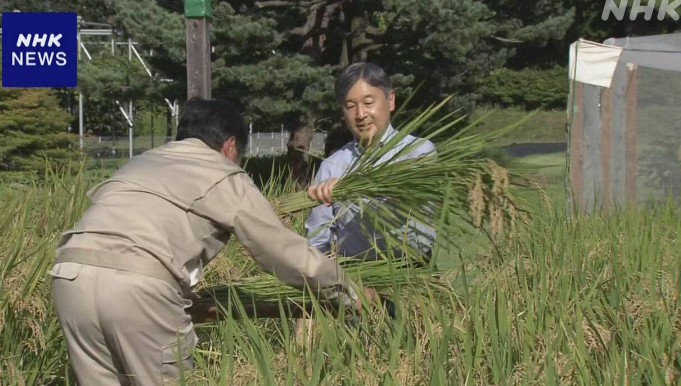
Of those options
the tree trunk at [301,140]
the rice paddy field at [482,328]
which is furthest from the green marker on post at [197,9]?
the tree trunk at [301,140]

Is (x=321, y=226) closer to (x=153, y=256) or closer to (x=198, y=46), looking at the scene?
(x=153, y=256)

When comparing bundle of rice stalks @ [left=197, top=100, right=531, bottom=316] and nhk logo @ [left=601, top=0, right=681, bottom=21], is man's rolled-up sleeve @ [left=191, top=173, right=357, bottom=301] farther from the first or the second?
nhk logo @ [left=601, top=0, right=681, bottom=21]

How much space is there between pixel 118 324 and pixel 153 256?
0.67 ft

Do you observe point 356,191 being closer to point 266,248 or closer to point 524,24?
point 266,248

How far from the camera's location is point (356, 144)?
3881mm

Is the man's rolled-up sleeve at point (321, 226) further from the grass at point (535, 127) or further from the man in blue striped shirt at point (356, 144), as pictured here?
the grass at point (535, 127)

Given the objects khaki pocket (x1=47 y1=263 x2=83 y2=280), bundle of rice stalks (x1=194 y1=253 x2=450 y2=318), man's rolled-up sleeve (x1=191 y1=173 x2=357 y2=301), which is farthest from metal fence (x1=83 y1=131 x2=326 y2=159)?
khaki pocket (x1=47 y1=263 x2=83 y2=280)

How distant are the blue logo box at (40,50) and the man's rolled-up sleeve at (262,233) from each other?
32.9ft

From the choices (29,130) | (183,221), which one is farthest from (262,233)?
(29,130)

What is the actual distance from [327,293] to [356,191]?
54cm

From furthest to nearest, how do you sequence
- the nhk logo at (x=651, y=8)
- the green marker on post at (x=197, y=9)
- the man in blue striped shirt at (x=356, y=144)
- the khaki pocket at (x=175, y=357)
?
1. the nhk logo at (x=651, y=8)
2. the green marker on post at (x=197, y=9)
3. the man in blue striped shirt at (x=356, y=144)
4. the khaki pocket at (x=175, y=357)

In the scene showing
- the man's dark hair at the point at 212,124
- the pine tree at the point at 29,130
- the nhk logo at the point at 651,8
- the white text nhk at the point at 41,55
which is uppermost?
the nhk logo at the point at 651,8

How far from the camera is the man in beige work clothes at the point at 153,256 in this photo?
292 cm

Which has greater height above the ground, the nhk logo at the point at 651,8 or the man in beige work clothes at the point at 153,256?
the nhk logo at the point at 651,8
